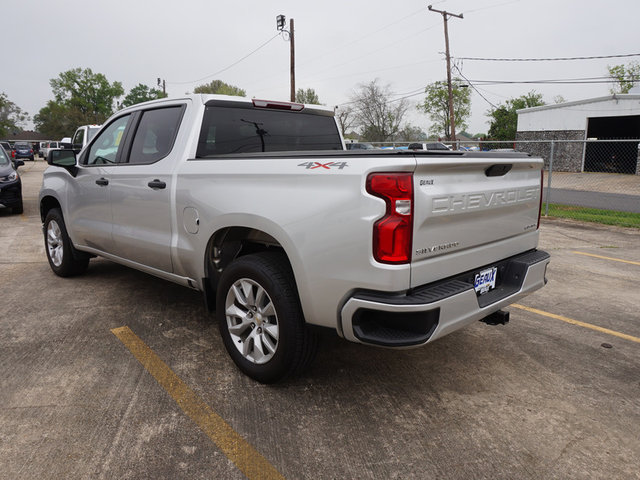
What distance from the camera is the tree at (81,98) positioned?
285ft

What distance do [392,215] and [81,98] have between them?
331 feet

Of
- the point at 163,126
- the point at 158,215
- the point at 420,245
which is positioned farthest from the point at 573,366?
the point at 163,126

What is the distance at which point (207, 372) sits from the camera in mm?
3375

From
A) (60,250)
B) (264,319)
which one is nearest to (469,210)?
(264,319)

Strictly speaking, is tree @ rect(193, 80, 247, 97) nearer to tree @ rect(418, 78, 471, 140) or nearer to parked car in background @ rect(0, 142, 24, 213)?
tree @ rect(418, 78, 471, 140)

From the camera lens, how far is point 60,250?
18.7 ft

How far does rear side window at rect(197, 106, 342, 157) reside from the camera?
3812 millimetres

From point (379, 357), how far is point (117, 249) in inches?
103

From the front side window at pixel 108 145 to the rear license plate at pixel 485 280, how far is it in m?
3.37

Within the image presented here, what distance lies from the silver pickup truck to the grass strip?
8279mm

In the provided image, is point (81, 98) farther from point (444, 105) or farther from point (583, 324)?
point (583, 324)

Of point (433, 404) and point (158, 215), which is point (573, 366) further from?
point (158, 215)

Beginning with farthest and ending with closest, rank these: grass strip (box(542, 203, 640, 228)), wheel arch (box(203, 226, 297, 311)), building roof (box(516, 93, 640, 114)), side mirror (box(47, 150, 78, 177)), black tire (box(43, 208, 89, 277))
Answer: building roof (box(516, 93, 640, 114)) < grass strip (box(542, 203, 640, 228)) < black tire (box(43, 208, 89, 277)) < side mirror (box(47, 150, 78, 177)) < wheel arch (box(203, 226, 297, 311))

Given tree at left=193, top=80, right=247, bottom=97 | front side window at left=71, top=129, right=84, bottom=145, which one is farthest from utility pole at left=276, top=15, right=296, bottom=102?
tree at left=193, top=80, right=247, bottom=97
